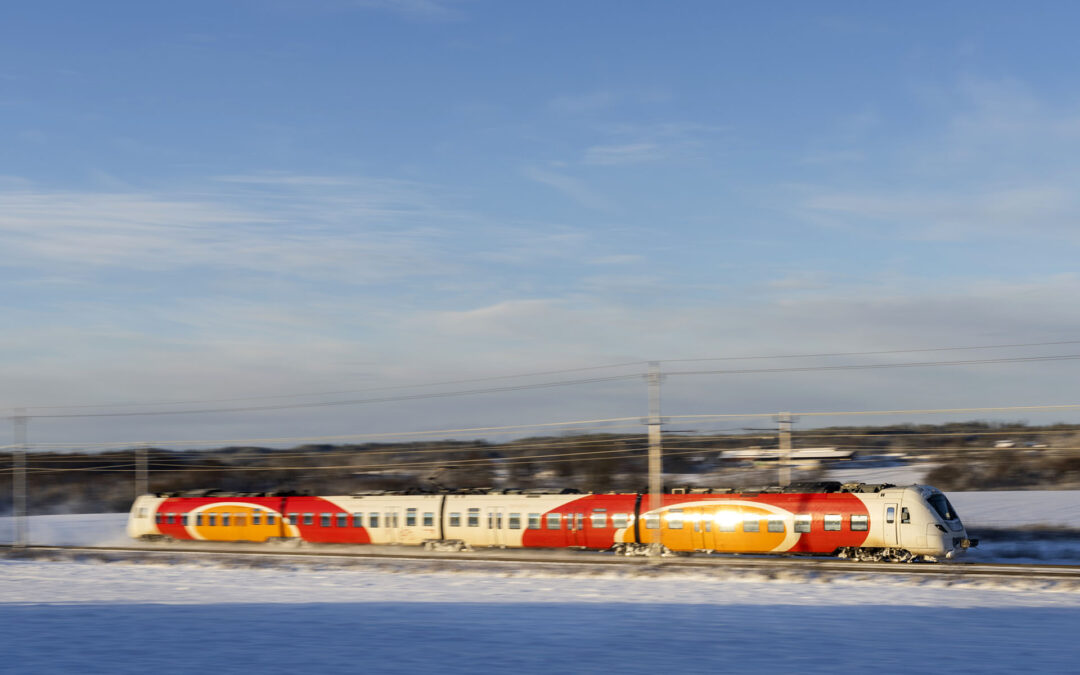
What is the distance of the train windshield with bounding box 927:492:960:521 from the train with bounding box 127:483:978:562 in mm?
73

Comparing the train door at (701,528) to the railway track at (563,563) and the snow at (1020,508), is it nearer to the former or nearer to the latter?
the railway track at (563,563)

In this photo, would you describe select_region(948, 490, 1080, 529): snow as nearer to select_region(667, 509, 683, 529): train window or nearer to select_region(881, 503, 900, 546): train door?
select_region(881, 503, 900, 546): train door

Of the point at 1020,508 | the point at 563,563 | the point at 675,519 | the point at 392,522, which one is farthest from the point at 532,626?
the point at 1020,508

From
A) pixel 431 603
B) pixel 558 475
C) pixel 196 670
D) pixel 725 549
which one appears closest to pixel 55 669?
pixel 196 670

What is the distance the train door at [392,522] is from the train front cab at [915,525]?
2215 centimetres

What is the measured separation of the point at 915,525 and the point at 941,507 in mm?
2321

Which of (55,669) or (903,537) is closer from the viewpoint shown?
(55,669)

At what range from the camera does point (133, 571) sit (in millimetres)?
37938

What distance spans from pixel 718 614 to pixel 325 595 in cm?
1176

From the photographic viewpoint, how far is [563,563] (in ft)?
124

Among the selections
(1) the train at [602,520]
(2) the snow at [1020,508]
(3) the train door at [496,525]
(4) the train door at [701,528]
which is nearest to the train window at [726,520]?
(1) the train at [602,520]

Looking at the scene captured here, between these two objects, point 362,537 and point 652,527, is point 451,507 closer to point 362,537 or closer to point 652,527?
point 362,537

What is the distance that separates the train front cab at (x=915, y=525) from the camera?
36.9 meters

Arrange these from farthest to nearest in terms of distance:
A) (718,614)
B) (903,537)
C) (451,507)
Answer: (451,507)
(903,537)
(718,614)
